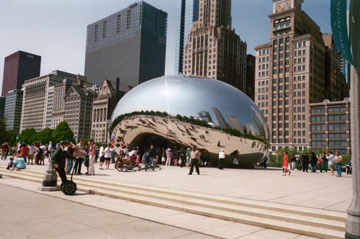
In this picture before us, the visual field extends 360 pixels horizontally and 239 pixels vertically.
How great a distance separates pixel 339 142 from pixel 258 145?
87034 mm

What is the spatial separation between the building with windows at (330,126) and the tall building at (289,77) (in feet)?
10.6

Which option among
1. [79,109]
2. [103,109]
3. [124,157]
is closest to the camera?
[124,157]

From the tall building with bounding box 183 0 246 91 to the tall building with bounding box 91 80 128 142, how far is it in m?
37.0

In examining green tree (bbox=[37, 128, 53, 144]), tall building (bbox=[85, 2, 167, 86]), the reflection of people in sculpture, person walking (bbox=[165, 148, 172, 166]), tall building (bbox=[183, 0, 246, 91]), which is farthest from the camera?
tall building (bbox=[85, 2, 167, 86])

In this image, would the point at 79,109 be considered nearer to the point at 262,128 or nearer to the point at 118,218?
the point at 262,128

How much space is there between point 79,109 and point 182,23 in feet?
282

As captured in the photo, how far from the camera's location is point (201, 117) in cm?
2362

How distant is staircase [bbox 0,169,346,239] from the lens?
6590 millimetres

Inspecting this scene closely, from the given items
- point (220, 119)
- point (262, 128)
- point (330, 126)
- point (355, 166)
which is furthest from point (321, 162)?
point (330, 126)

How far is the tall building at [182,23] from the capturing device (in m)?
187

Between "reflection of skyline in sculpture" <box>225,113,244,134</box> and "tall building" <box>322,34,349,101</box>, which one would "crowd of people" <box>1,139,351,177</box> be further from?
"tall building" <box>322,34,349,101</box>

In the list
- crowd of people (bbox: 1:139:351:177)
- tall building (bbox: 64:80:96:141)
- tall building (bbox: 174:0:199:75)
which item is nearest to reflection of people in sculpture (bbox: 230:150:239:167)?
crowd of people (bbox: 1:139:351:177)

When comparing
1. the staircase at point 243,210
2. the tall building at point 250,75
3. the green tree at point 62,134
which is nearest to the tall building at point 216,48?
the tall building at point 250,75

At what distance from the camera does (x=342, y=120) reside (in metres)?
98.9
